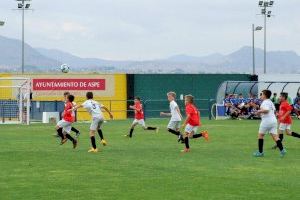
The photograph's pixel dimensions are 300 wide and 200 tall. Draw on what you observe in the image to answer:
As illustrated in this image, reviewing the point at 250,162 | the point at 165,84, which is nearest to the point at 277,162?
the point at 250,162

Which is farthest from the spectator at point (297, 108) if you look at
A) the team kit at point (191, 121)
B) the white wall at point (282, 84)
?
the team kit at point (191, 121)

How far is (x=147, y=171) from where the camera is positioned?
18312mm

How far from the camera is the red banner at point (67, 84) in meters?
62.7

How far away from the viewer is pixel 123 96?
62562 mm

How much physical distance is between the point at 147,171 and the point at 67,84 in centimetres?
4509

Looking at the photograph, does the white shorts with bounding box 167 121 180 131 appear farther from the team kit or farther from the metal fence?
the metal fence

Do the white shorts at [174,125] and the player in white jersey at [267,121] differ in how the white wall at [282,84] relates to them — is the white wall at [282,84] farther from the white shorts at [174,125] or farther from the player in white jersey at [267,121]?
the player in white jersey at [267,121]

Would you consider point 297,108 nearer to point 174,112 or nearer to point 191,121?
point 174,112

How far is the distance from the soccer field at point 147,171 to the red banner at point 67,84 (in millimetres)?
34419

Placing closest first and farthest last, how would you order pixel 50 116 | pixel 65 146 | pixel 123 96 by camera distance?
pixel 65 146 < pixel 50 116 < pixel 123 96

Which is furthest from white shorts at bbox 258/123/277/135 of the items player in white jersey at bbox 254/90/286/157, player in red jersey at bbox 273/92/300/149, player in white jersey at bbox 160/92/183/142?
player in white jersey at bbox 160/92/183/142

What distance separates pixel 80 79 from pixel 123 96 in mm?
3468

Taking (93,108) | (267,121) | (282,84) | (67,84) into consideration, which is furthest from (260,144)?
(67,84)

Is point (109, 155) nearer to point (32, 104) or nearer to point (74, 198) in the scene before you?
point (74, 198)
